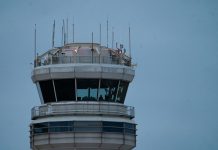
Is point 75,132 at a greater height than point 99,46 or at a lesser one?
lesser

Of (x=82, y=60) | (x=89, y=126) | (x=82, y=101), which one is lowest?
(x=89, y=126)

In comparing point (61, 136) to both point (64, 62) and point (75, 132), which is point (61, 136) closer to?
point (75, 132)

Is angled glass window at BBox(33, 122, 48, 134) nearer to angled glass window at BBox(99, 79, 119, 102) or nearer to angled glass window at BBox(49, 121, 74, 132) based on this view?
angled glass window at BBox(49, 121, 74, 132)

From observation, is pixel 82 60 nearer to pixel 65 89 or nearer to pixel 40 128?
pixel 65 89

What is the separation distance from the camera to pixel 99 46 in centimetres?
A: 9619

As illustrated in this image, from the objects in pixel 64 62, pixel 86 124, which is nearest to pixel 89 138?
pixel 86 124

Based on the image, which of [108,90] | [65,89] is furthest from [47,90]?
[108,90]

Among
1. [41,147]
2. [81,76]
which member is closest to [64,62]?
[81,76]

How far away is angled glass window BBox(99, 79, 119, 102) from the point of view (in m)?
95.3

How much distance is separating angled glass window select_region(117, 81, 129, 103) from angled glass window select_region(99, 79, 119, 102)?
0.55 metres

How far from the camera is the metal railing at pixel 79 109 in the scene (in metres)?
93.9

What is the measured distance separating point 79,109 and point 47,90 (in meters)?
4.28

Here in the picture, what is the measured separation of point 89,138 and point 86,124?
4.44 feet

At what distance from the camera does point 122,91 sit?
9712 centimetres
